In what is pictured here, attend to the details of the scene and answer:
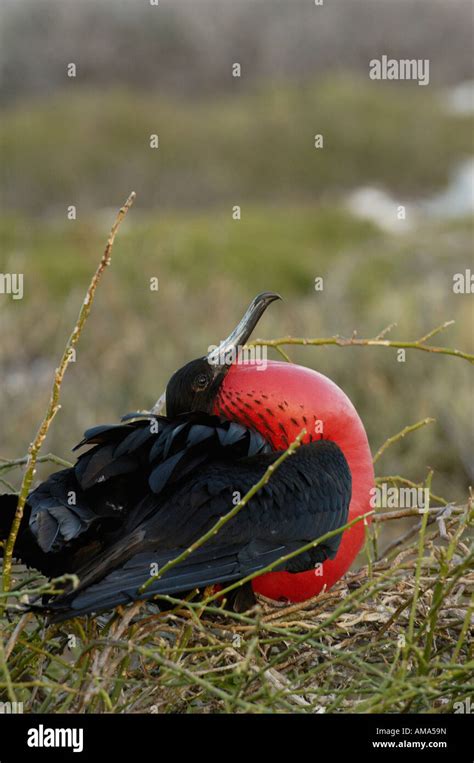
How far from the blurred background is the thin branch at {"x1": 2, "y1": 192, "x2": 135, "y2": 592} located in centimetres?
378

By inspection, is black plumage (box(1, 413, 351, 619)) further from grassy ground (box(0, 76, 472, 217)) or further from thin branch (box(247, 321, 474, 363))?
grassy ground (box(0, 76, 472, 217))

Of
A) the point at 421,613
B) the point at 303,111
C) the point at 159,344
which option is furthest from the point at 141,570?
the point at 303,111

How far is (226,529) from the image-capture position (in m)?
2.06

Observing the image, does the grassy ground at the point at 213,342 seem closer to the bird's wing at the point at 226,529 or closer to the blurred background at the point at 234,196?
the blurred background at the point at 234,196

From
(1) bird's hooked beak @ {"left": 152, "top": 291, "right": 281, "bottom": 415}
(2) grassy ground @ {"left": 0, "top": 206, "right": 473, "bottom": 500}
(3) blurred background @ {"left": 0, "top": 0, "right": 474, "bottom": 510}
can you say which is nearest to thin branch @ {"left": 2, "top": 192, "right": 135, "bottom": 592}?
(1) bird's hooked beak @ {"left": 152, "top": 291, "right": 281, "bottom": 415}

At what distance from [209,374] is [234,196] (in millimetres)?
27475

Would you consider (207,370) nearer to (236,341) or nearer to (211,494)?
(236,341)

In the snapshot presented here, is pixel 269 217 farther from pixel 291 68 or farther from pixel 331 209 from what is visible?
pixel 291 68

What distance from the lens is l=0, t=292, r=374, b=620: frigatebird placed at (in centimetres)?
198

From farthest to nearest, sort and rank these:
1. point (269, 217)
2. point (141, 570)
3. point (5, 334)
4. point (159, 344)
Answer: point (269, 217) → point (159, 344) → point (5, 334) → point (141, 570)

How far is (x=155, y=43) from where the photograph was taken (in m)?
37.6

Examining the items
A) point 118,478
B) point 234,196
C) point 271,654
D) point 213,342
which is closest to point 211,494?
point 118,478

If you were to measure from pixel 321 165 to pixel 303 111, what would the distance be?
416cm

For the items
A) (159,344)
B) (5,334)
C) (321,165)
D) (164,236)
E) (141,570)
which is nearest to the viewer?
(141,570)
